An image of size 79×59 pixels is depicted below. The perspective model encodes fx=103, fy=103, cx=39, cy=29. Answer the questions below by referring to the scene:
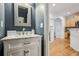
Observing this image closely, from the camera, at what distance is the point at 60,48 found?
5.79 feet

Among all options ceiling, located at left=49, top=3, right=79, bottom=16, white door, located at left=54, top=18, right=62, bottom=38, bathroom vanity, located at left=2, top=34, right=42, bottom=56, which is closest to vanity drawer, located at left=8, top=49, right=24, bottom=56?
bathroom vanity, located at left=2, top=34, right=42, bottom=56

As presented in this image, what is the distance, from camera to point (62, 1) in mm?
1533

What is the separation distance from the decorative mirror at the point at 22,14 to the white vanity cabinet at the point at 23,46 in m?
0.25

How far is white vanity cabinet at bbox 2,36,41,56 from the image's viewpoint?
4.76 feet

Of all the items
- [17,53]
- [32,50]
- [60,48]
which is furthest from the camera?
[60,48]

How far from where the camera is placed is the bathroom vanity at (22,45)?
4.77 ft

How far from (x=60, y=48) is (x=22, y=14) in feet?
2.79

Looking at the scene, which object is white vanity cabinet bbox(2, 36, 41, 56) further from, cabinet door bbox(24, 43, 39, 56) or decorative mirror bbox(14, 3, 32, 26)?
decorative mirror bbox(14, 3, 32, 26)

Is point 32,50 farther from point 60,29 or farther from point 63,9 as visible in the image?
point 63,9

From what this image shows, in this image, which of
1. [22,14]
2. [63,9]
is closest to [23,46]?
[22,14]

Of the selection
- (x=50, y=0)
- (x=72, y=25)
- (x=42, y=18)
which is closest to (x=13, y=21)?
(x=42, y=18)

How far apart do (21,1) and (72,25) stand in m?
0.92

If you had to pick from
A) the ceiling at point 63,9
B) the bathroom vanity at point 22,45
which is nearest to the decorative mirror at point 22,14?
the bathroom vanity at point 22,45

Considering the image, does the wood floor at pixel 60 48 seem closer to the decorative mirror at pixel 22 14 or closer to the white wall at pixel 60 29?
the white wall at pixel 60 29
